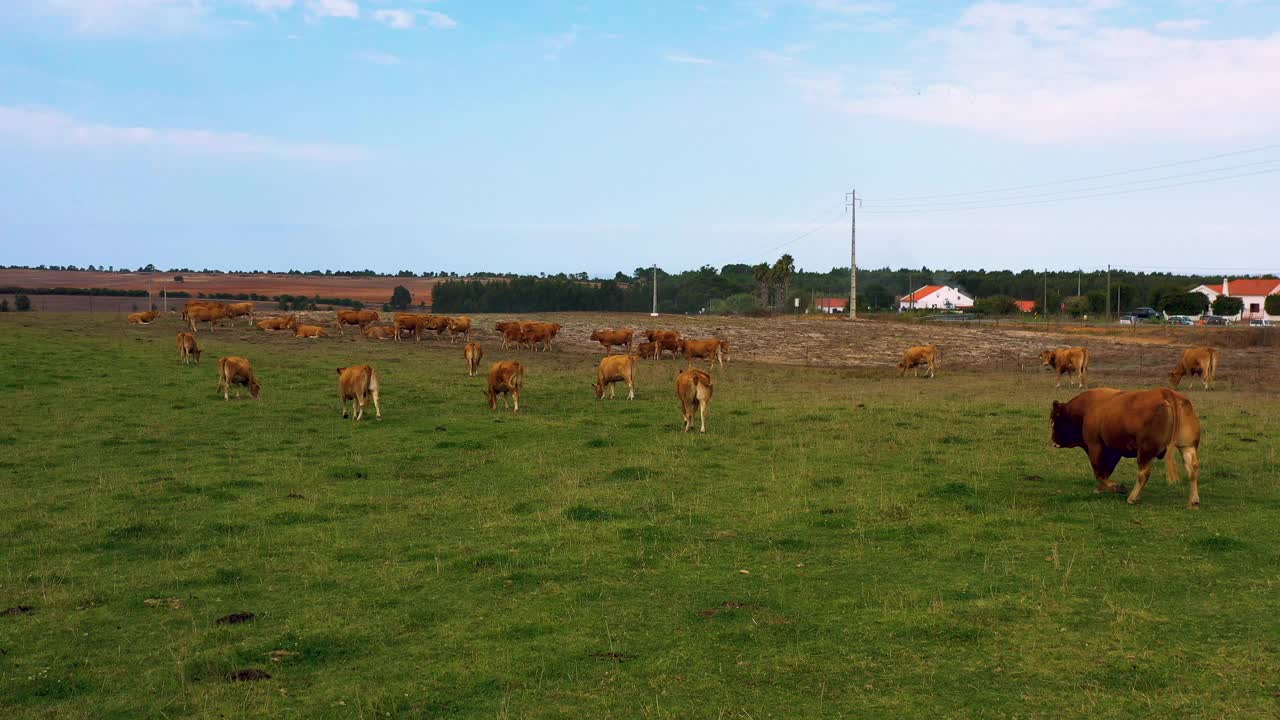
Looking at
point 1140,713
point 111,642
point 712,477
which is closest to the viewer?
point 1140,713

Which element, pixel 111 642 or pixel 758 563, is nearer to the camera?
pixel 111 642

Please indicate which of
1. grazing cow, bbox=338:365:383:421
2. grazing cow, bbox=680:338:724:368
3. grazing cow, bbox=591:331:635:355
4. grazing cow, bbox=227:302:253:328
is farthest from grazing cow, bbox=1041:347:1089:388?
grazing cow, bbox=227:302:253:328

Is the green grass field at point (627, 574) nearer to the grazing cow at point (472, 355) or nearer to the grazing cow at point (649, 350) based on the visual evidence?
the grazing cow at point (472, 355)

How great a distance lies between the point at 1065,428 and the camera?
1466 centimetres

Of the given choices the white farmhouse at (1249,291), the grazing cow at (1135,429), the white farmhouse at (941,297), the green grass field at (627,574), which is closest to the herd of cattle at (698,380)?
the grazing cow at (1135,429)

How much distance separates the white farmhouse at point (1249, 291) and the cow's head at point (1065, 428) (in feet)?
388

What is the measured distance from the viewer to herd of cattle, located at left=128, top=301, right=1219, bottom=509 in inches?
496

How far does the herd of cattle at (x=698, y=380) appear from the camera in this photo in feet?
41.3

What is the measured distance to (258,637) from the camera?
8.53m

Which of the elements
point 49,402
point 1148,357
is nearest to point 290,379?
point 49,402

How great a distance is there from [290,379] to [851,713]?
27.3 metres

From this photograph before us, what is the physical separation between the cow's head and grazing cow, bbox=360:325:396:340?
3961 centimetres

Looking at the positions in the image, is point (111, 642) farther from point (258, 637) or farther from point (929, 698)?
point (929, 698)

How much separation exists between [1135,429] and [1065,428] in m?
1.91
